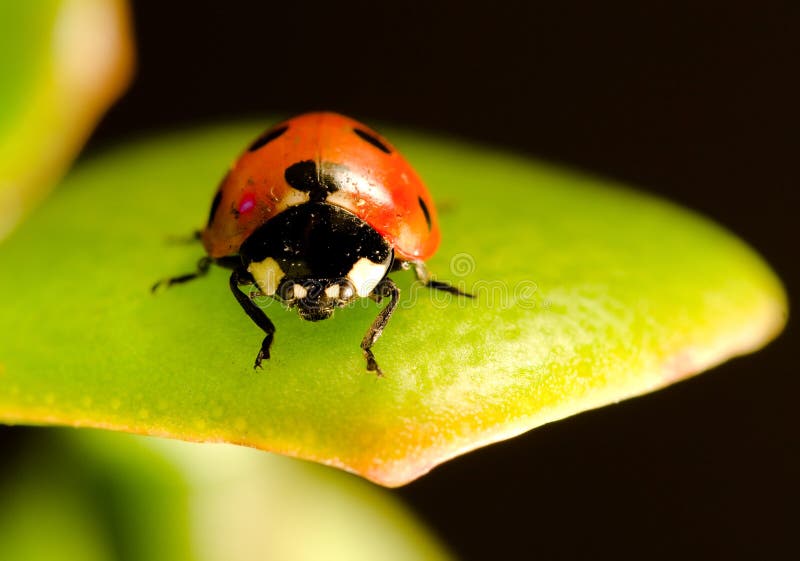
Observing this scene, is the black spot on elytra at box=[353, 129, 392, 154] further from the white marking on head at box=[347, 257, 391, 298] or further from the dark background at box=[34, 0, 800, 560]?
the dark background at box=[34, 0, 800, 560]

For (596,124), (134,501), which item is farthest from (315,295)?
(596,124)

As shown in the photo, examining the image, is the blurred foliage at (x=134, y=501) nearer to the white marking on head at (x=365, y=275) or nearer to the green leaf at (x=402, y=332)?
the green leaf at (x=402, y=332)

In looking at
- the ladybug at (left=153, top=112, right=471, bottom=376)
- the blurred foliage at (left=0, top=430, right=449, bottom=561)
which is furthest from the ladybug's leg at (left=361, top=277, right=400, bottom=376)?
the blurred foliage at (left=0, top=430, right=449, bottom=561)

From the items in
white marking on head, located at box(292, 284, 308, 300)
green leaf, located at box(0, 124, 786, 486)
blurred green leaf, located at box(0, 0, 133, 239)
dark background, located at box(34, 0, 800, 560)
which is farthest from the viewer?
dark background, located at box(34, 0, 800, 560)

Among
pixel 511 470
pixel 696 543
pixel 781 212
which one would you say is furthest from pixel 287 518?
pixel 781 212

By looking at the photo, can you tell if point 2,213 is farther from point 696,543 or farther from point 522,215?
point 696,543

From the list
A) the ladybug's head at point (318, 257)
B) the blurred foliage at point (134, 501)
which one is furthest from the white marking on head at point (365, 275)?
the blurred foliage at point (134, 501)

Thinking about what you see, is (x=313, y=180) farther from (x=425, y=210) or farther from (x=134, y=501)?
(x=134, y=501)
